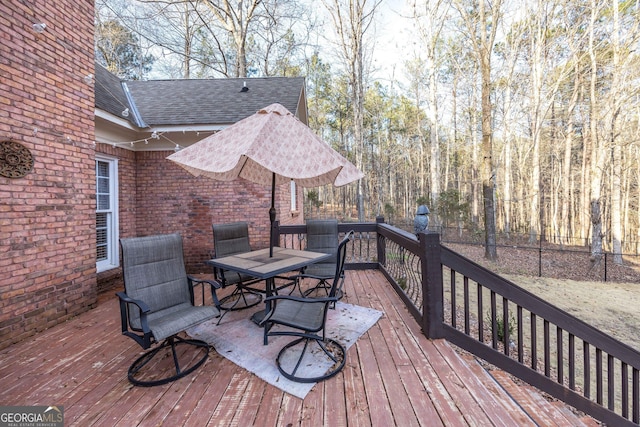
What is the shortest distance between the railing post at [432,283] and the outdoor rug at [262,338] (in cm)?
65

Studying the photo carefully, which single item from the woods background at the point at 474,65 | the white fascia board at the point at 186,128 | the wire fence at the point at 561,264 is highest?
the woods background at the point at 474,65

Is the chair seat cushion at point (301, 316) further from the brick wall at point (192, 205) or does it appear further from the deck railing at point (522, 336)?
the brick wall at point (192, 205)

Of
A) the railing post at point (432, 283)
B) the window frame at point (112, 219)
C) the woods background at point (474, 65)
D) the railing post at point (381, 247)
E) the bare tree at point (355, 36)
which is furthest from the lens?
the bare tree at point (355, 36)

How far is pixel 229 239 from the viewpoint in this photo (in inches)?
157

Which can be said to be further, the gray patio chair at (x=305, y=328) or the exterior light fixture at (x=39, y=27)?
the exterior light fixture at (x=39, y=27)

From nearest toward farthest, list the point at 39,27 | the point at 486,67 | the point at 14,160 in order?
the point at 14,160, the point at 39,27, the point at 486,67

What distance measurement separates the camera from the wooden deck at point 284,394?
69.5 inches

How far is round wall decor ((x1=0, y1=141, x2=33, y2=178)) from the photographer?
2.69m

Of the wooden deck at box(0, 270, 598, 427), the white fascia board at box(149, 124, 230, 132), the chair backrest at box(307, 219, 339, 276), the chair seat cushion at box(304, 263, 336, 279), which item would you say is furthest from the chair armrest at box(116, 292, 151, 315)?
the white fascia board at box(149, 124, 230, 132)

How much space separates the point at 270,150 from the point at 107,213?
162 inches

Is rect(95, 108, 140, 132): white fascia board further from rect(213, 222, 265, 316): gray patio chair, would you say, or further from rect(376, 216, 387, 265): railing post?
rect(376, 216, 387, 265): railing post

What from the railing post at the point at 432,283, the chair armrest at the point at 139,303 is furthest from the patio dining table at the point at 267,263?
the railing post at the point at 432,283

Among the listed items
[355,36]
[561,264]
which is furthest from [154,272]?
[355,36]

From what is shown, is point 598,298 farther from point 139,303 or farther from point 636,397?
point 139,303
